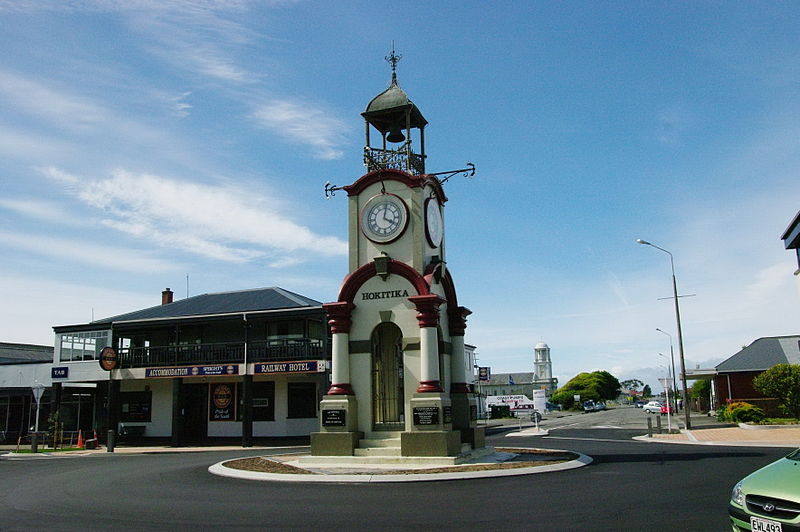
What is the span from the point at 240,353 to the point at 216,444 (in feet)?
15.8

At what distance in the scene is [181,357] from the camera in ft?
121

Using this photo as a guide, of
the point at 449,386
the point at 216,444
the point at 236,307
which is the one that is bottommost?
the point at 216,444

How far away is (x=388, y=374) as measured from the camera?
21875 mm

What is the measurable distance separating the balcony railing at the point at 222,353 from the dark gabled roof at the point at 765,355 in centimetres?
3426

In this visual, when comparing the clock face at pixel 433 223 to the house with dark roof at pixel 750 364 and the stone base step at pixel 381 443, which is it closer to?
the stone base step at pixel 381 443

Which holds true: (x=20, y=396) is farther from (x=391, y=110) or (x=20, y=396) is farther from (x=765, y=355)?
(x=765, y=355)

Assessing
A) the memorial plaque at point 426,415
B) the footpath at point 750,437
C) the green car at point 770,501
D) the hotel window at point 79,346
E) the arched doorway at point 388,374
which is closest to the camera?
the green car at point 770,501

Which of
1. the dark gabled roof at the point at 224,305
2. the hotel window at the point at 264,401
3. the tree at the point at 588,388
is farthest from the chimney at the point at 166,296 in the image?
the tree at the point at 588,388

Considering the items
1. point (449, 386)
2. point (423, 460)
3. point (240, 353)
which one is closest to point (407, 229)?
point (449, 386)

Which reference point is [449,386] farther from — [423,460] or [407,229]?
[407,229]

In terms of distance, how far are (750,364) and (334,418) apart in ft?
139

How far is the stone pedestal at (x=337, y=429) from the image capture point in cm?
1911

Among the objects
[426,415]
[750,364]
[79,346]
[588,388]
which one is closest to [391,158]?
[426,415]

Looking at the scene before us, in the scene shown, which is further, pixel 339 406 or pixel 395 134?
pixel 395 134
